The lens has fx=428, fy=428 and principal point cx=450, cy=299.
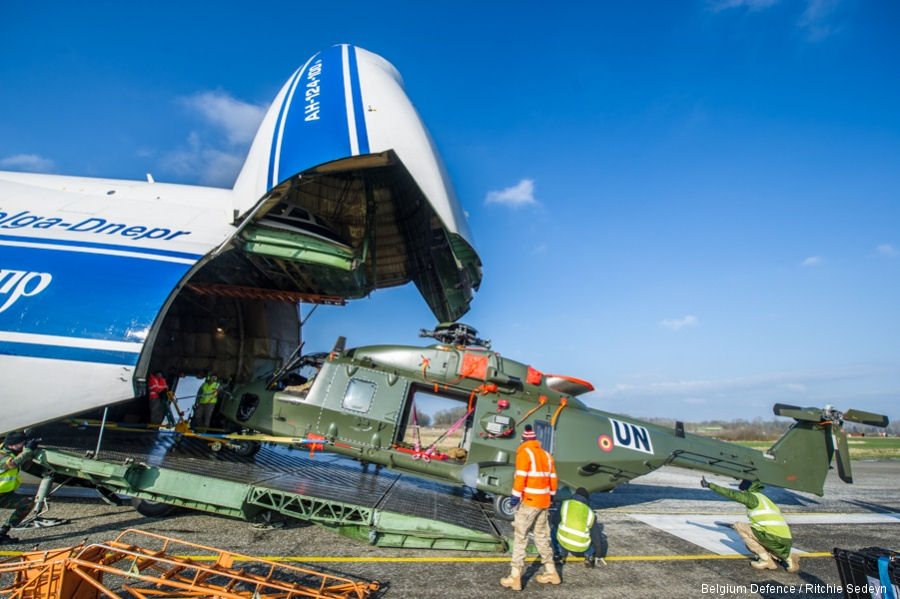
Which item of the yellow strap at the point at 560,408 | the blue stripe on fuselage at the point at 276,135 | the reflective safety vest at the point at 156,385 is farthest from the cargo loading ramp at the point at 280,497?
the blue stripe on fuselage at the point at 276,135

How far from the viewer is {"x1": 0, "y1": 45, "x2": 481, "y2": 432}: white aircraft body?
7.42m

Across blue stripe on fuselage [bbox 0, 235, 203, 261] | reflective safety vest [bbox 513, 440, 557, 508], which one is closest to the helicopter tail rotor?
reflective safety vest [bbox 513, 440, 557, 508]

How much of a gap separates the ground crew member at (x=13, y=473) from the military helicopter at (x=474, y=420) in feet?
11.3

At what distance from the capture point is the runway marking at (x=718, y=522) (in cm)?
725

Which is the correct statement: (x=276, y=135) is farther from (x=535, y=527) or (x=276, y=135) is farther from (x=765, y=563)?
(x=765, y=563)

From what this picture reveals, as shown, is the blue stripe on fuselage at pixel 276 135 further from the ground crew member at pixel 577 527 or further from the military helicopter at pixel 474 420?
the ground crew member at pixel 577 527

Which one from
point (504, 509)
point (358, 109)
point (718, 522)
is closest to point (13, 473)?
point (504, 509)

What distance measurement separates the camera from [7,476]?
5.82 m

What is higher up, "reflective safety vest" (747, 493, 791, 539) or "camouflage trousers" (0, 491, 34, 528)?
"reflective safety vest" (747, 493, 791, 539)

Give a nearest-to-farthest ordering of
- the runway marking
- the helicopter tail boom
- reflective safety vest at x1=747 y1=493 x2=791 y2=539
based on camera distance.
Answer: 1. reflective safety vest at x1=747 y1=493 x2=791 y2=539
2. the runway marking
3. the helicopter tail boom

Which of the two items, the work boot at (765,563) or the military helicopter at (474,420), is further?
the military helicopter at (474,420)

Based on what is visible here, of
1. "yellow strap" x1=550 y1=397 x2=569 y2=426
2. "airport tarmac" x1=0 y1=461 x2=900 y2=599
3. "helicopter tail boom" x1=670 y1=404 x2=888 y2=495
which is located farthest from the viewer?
"helicopter tail boom" x1=670 y1=404 x2=888 y2=495

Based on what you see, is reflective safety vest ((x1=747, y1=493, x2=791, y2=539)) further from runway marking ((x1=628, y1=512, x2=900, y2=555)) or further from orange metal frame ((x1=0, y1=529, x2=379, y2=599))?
orange metal frame ((x1=0, y1=529, x2=379, y2=599))

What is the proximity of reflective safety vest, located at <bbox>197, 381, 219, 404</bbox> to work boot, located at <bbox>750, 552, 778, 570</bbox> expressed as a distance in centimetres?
1126
